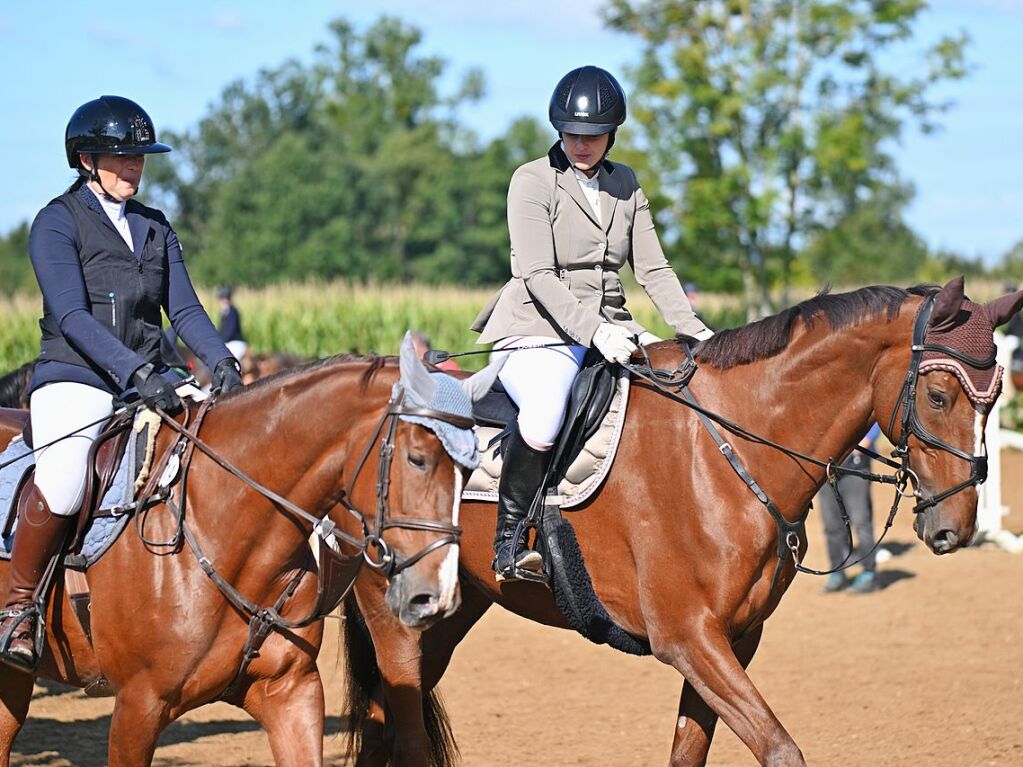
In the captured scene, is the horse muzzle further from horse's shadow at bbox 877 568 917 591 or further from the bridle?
horse's shadow at bbox 877 568 917 591

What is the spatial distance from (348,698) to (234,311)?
13129mm

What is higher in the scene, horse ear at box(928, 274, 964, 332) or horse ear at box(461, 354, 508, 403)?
horse ear at box(928, 274, 964, 332)

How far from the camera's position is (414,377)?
14.3 ft

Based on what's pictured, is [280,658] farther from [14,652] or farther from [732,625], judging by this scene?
[732,625]

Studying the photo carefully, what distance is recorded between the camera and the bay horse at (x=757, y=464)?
16.5 ft

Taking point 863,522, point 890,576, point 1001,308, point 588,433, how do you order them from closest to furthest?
point 1001,308 < point 588,433 < point 863,522 < point 890,576

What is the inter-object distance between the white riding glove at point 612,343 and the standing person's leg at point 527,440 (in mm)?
247

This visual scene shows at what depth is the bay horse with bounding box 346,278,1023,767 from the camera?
504cm

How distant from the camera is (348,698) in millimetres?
6395

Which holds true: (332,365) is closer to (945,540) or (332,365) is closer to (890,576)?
(945,540)

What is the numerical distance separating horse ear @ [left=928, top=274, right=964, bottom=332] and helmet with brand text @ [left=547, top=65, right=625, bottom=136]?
1.61 m

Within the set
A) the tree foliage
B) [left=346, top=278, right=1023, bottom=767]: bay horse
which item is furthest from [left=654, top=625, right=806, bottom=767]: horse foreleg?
the tree foliage

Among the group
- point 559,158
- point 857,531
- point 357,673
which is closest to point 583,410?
point 559,158

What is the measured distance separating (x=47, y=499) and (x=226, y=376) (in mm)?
859
